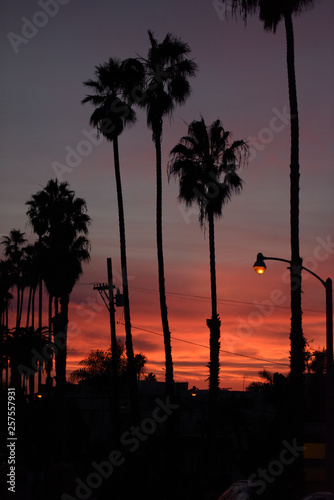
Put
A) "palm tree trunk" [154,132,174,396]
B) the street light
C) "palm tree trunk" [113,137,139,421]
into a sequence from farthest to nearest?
"palm tree trunk" [113,137,139,421], "palm tree trunk" [154,132,174,396], the street light

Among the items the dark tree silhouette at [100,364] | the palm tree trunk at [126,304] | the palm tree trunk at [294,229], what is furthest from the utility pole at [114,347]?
the dark tree silhouette at [100,364]

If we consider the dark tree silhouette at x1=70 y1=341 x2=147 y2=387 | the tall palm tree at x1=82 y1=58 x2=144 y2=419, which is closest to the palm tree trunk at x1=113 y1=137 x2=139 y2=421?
the tall palm tree at x1=82 y1=58 x2=144 y2=419

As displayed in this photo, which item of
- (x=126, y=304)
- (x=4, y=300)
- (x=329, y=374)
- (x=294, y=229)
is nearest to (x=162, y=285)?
(x=126, y=304)

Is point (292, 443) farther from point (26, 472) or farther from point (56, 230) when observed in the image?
point (56, 230)

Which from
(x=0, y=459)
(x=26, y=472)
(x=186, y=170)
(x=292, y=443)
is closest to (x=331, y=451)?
(x=292, y=443)

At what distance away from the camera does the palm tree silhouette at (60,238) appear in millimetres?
44438

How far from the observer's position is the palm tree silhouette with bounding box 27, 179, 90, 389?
1750 inches

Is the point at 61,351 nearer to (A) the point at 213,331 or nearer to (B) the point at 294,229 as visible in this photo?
(A) the point at 213,331

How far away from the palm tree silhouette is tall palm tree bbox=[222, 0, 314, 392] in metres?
24.4

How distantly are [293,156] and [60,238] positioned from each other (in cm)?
2675

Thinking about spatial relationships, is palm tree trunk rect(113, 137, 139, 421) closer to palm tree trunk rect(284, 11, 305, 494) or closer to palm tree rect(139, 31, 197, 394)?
palm tree rect(139, 31, 197, 394)

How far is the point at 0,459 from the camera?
28781mm

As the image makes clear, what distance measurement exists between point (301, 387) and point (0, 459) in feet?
49.1

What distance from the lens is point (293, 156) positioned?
2177cm
